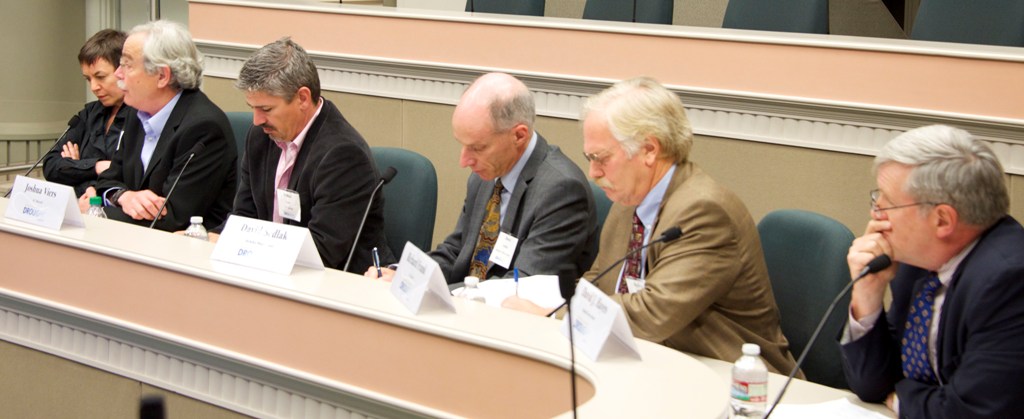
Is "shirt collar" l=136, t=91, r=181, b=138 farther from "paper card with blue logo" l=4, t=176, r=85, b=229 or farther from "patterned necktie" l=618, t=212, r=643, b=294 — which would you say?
"patterned necktie" l=618, t=212, r=643, b=294

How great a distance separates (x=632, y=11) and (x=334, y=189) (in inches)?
72.8

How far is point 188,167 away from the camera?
315 centimetres

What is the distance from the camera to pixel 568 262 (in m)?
2.46

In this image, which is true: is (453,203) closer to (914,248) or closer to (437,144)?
(437,144)

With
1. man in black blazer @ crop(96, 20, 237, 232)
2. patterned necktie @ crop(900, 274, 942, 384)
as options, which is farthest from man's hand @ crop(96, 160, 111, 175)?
patterned necktie @ crop(900, 274, 942, 384)

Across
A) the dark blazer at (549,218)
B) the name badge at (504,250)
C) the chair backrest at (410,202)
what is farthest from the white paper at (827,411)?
the chair backrest at (410,202)

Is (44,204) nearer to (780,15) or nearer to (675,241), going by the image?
(675,241)

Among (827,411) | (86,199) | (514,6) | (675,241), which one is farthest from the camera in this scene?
(514,6)

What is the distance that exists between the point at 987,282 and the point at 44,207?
77.6 inches

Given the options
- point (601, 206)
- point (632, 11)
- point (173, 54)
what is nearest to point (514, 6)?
point (632, 11)

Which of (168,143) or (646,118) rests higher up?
(646,118)

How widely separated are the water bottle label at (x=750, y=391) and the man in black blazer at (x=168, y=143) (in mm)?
2004

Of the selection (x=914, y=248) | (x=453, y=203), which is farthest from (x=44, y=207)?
(x=914, y=248)

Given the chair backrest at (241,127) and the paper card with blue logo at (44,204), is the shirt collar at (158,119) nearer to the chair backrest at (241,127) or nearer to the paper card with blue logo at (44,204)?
the chair backrest at (241,127)
